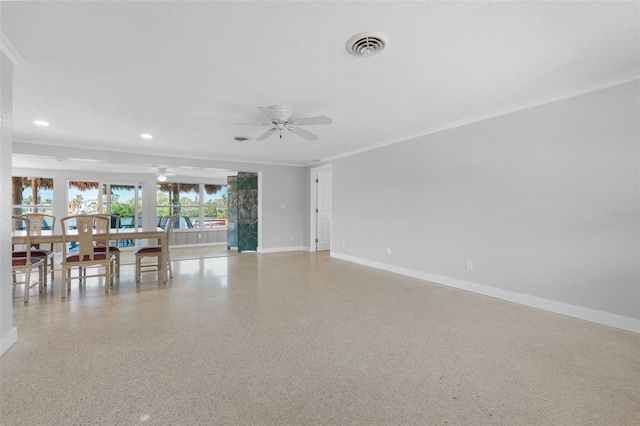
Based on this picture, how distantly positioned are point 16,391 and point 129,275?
3407 mm

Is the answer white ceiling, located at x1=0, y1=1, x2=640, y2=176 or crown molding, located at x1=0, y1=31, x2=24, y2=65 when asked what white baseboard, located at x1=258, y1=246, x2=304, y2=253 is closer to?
white ceiling, located at x1=0, y1=1, x2=640, y2=176

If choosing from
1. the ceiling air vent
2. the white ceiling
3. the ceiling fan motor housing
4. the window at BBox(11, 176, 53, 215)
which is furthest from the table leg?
the window at BBox(11, 176, 53, 215)

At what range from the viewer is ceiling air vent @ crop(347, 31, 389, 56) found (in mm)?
1986

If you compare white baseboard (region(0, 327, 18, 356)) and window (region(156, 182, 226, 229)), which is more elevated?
window (region(156, 182, 226, 229))

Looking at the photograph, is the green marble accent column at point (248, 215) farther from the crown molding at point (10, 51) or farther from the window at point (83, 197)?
the crown molding at point (10, 51)

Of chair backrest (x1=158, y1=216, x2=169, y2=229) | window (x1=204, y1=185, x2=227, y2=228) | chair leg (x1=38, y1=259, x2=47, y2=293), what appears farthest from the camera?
window (x1=204, y1=185, x2=227, y2=228)

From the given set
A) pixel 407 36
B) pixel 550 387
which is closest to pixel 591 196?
pixel 550 387

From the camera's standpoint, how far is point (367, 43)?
2066 mm

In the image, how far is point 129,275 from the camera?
4.90 m

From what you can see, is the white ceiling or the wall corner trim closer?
the white ceiling

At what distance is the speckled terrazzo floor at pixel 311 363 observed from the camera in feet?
5.30

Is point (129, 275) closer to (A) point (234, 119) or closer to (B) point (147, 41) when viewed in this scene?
(A) point (234, 119)

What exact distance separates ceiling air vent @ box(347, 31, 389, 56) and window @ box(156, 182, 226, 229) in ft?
26.5

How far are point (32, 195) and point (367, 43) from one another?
9209mm
